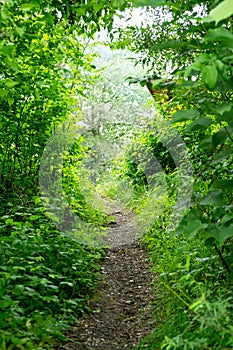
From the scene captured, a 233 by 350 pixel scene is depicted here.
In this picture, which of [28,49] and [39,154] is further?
[39,154]

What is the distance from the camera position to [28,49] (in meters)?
3.56

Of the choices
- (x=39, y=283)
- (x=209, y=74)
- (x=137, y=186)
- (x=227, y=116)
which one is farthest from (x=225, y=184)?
(x=137, y=186)

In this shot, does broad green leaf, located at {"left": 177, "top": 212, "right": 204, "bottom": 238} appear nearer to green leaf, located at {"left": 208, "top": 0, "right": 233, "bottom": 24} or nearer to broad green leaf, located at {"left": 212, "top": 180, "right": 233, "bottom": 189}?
broad green leaf, located at {"left": 212, "top": 180, "right": 233, "bottom": 189}

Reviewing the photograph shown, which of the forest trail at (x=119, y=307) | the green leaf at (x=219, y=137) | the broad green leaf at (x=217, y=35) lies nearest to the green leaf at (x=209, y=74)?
the broad green leaf at (x=217, y=35)

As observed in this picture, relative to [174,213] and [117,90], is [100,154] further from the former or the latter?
[174,213]

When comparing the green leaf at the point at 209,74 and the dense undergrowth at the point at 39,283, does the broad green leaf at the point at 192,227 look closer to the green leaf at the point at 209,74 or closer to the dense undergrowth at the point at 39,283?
the green leaf at the point at 209,74

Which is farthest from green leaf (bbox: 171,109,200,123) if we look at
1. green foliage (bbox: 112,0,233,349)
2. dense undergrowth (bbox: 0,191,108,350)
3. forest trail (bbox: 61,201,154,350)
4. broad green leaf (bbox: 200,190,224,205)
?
forest trail (bbox: 61,201,154,350)

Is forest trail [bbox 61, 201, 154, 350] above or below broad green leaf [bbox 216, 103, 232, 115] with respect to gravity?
below

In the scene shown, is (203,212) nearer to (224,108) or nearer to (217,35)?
(224,108)

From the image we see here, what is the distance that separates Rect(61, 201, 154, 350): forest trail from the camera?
8.55ft

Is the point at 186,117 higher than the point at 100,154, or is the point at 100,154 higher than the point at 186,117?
the point at 100,154

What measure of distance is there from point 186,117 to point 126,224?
446 centimetres

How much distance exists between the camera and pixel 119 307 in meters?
3.21

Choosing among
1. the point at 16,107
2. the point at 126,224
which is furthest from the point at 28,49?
the point at 126,224
